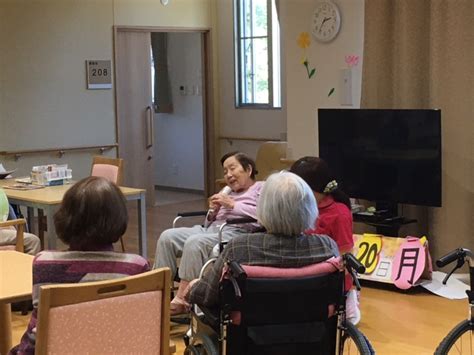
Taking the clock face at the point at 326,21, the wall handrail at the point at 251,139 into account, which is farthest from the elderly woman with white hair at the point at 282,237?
the wall handrail at the point at 251,139

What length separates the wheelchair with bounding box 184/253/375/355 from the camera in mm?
2777

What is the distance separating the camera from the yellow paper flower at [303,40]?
6.27 m

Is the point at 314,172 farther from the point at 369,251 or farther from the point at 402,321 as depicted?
the point at 369,251

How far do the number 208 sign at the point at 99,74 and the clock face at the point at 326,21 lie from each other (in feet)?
9.49

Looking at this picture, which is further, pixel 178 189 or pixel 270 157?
pixel 178 189

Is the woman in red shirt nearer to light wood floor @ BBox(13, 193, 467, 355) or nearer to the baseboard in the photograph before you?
light wood floor @ BBox(13, 193, 467, 355)

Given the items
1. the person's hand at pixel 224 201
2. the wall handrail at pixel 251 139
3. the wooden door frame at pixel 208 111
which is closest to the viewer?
the person's hand at pixel 224 201

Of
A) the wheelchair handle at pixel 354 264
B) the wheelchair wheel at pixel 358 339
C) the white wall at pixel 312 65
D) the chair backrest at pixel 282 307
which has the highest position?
the white wall at pixel 312 65

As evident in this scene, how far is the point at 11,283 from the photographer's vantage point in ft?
8.66

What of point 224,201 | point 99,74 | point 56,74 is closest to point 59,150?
point 56,74

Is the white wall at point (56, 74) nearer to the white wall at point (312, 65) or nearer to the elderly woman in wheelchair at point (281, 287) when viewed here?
the white wall at point (312, 65)

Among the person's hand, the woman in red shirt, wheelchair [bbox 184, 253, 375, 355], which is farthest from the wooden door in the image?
wheelchair [bbox 184, 253, 375, 355]

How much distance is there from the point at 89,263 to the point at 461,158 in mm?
3541

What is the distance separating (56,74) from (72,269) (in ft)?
19.2
